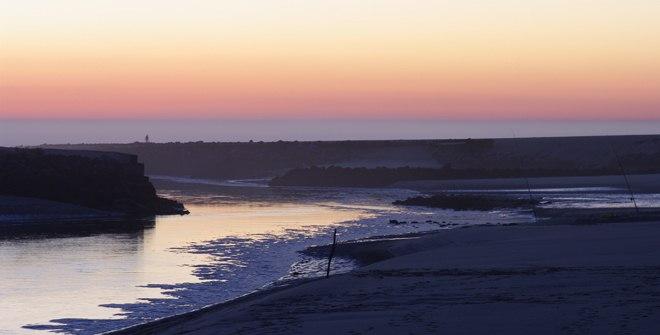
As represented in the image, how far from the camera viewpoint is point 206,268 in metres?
19.4

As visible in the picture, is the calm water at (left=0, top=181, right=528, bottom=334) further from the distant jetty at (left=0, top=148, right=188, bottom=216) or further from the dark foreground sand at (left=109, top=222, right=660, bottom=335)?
the distant jetty at (left=0, top=148, right=188, bottom=216)

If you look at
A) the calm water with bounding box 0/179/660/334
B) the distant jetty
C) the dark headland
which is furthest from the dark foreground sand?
the dark headland

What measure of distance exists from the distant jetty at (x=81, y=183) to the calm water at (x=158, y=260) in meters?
2.37

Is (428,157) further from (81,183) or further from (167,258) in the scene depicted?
(167,258)

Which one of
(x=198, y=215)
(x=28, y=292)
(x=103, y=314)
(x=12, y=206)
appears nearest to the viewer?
(x=103, y=314)

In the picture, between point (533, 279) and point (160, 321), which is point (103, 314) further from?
point (533, 279)

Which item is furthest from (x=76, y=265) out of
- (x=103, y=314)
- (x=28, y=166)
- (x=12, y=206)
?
(x=28, y=166)

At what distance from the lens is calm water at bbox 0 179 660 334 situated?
14461 mm

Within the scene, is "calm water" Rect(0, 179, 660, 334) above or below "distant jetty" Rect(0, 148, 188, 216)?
below

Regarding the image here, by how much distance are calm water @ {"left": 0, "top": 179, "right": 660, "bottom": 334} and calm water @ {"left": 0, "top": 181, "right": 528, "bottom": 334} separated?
0.06 feet

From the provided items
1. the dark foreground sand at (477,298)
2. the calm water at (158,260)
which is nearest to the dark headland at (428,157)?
the calm water at (158,260)

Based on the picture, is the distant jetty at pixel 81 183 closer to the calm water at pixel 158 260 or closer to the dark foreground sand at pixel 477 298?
the calm water at pixel 158 260

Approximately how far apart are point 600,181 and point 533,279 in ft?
147

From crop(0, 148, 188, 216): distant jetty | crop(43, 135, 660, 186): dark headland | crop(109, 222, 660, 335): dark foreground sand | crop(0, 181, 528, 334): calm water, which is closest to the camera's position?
crop(109, 222, 660, 335): dark foreground sand
